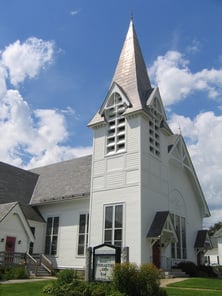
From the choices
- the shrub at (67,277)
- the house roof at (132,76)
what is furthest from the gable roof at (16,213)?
the shrub at (67,277)

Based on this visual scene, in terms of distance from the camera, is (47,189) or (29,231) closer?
(29,231)

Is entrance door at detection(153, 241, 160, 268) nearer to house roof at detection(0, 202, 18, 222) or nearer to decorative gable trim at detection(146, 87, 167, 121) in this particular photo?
decorative gable trim at detection(146, 87, 167, 121)

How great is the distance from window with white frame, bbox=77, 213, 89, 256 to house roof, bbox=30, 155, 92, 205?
176cm

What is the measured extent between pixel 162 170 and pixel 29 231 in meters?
11.1

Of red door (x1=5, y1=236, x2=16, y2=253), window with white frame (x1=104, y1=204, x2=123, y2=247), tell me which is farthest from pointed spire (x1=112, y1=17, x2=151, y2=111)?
red door (x1=5, y1=236, x2=16, y2=253)

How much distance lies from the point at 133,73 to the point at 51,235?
1501 centimetres

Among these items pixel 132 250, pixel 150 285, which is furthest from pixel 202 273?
pixel 150 285

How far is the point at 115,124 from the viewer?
87.3ft

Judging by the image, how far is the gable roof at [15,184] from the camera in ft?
98.2

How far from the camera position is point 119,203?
24.0 meters

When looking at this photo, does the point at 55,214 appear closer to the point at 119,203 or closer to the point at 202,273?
the point at 119,203

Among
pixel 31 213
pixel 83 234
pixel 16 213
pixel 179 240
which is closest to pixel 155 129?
pixel 179 240

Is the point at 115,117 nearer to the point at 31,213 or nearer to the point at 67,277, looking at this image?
the point at 31,213

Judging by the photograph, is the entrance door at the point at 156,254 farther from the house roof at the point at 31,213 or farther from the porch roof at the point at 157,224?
the house roof at the point at 31,213
